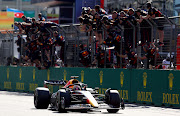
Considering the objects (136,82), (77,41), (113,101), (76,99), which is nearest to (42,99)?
(76,99)

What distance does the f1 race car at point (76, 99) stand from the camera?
13.5 metres

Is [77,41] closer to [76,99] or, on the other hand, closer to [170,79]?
[170,79]

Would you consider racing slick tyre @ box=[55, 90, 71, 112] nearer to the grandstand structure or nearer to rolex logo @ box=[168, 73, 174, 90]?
rolex logo @ box=[168, 73, 174, 90]

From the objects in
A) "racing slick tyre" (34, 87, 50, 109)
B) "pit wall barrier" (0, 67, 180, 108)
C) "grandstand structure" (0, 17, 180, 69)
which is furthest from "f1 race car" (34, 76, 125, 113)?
"grandstand structure" (0, 17, 180, 69)

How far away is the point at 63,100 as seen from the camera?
44.2 ft

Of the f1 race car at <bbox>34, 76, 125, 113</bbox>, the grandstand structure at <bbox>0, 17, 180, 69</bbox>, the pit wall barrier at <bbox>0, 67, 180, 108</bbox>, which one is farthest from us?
the grandstand structure at <bbox>0, 17, 180, 69</bbox>

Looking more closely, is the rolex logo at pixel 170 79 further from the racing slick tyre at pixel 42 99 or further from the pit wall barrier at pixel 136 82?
the racing slick tyre at pixel 42 99

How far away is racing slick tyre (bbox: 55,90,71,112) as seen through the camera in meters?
13.5

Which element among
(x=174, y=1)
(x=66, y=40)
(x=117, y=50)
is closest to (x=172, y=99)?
(x=117, y=50)

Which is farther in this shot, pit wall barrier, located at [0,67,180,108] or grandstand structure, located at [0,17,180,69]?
grandstand structure, located at [0,17,180,69]

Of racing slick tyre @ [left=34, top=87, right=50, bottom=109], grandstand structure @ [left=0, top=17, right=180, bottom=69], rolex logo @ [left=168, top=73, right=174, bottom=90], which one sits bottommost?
racing slick tyre @ [left=34, top=87, right=50, bottom=109]

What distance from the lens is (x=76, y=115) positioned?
13031 millimetres

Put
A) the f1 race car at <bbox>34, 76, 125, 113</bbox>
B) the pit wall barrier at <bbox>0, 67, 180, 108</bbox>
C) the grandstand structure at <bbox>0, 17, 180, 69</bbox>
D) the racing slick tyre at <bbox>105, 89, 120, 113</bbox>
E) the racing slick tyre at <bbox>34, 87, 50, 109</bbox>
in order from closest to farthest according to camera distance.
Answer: the f1 race car at <bbox>34, 76, 125, 113</bbox> → the racing slick tyre at <bbox>105, 89, 120, 113</bbox> → the racing slick tyre at <bbox>34, 87, 50, 109</bbox> → the pit wall barrier at <bbox>0, 67, 180, 108</bbox> → the grandstand structure at <bbox>0, 17, 180, 69</bbox>

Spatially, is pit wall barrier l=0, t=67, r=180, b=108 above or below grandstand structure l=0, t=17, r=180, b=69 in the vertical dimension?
below
